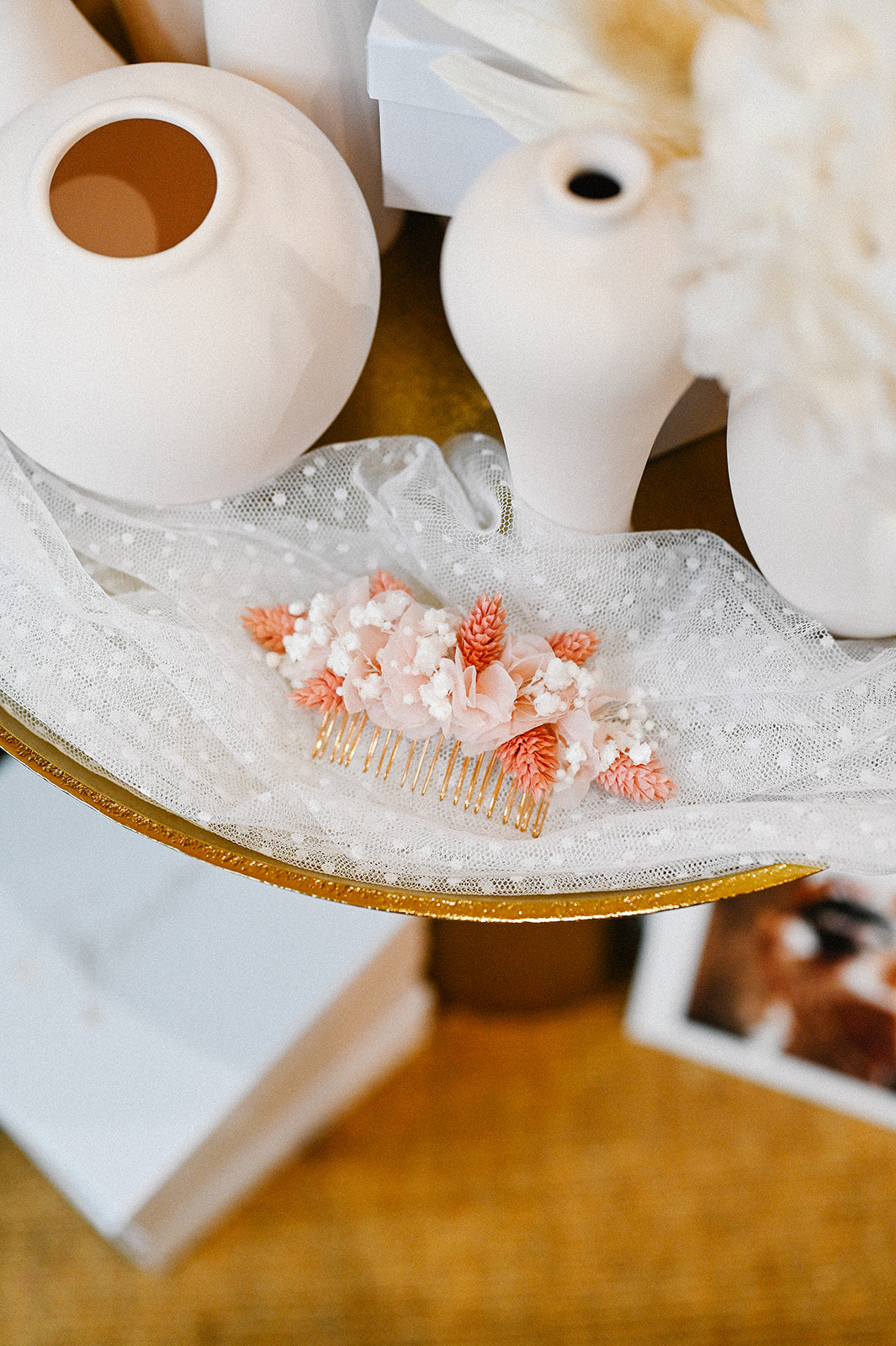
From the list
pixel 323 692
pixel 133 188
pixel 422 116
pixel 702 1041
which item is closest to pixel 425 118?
pixel 422 116

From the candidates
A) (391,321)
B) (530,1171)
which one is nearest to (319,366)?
(391,321)

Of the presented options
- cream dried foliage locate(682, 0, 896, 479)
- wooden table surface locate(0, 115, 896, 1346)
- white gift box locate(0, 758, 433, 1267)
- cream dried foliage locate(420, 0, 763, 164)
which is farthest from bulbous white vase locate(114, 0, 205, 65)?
wooden table surface locate(0, 115, 896, 1346)

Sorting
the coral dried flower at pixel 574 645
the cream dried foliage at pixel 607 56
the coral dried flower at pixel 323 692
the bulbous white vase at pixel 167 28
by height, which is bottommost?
the coral dried flower at pixel 574 645

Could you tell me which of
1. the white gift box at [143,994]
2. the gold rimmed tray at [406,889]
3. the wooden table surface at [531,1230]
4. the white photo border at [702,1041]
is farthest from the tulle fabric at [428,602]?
the wooden table surface at [531,1230]

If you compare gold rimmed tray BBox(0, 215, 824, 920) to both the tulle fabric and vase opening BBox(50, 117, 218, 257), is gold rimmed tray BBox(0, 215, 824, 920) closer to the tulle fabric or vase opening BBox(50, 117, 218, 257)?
the tulle fabric

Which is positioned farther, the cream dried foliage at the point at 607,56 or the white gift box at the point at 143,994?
the white gift box at the point at 143,994

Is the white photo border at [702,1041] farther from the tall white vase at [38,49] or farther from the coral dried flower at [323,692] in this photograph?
the tall white vase at [38,49]

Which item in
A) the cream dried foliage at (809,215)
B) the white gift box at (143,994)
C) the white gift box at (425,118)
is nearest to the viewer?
the cream dried foliage at (809,215)
